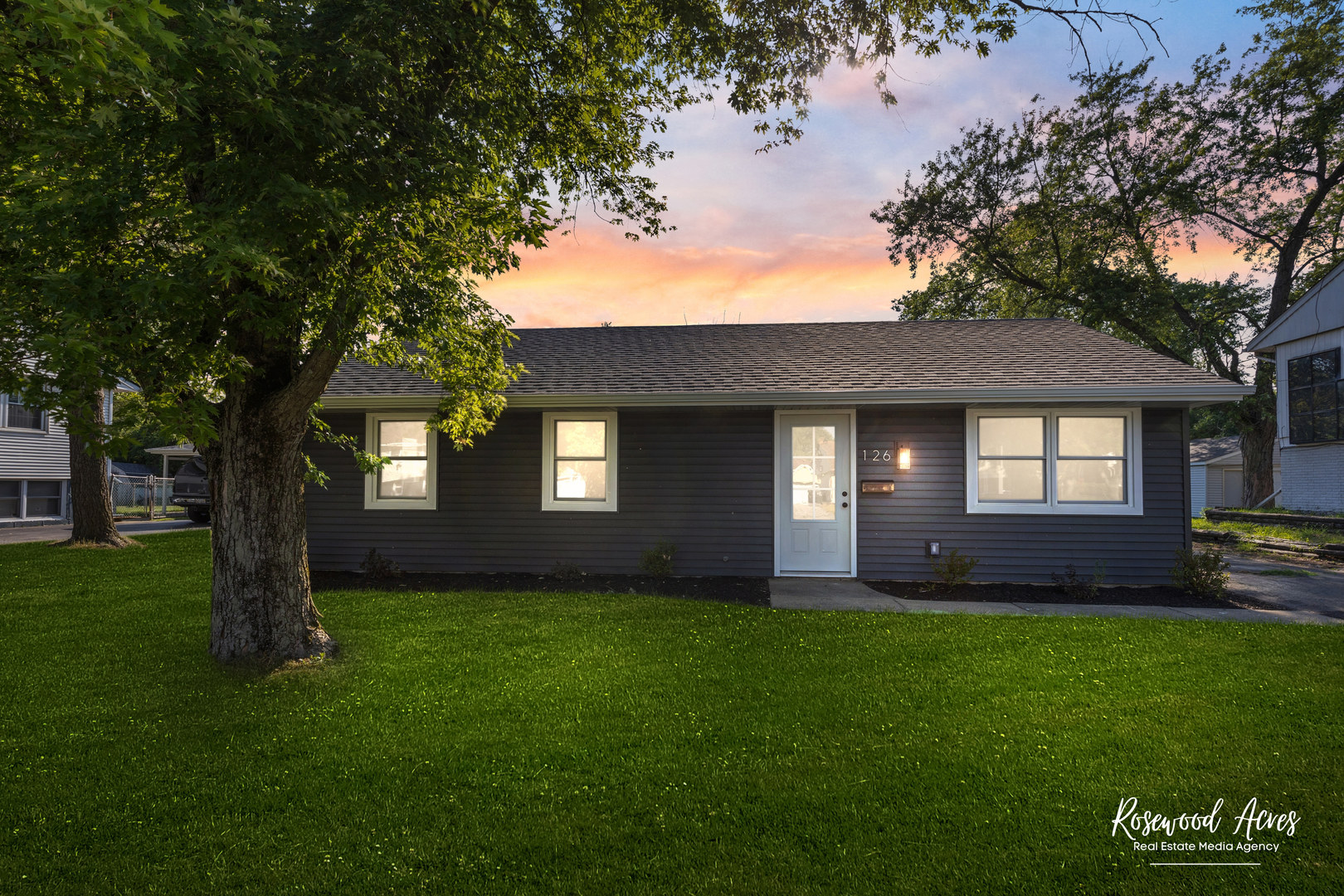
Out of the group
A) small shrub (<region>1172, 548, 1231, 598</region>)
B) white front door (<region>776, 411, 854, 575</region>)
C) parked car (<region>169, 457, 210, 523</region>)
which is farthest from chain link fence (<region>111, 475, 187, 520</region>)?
small shrub (<region>1172, 548, 1231, 598</region>)

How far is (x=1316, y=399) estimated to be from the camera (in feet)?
53.9

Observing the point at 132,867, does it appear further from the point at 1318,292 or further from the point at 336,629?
the point at 1318,292

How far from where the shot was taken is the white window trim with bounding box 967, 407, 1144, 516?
8445mm

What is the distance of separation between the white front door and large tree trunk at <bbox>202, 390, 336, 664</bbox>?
19.9ft

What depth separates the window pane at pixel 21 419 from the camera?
53.3 feet

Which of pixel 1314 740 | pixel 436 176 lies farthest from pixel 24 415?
pixel 1314 740

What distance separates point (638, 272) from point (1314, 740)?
11.9m

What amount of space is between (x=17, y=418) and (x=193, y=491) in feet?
13.5

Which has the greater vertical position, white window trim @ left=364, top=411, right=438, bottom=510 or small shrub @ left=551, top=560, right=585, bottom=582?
white window trim @ left=364, top=411, right=438, bottom=510

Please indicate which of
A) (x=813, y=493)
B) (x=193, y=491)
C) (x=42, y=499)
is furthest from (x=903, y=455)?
(x=42, y=499)

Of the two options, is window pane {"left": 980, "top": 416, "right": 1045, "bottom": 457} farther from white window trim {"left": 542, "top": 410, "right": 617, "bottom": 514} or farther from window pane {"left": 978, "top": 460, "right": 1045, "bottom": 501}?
white window trim {"left": 542, "top": 410, "right": 617, "bottom": 514}

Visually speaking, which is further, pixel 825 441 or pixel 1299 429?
pixel 1299 429

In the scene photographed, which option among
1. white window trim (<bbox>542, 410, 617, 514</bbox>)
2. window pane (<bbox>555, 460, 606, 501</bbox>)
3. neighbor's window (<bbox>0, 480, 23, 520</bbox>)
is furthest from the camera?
neighbor's window (<bbox>0, 480, 23, 520</bbox>)

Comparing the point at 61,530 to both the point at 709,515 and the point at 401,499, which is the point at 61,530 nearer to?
the point at 401,499
